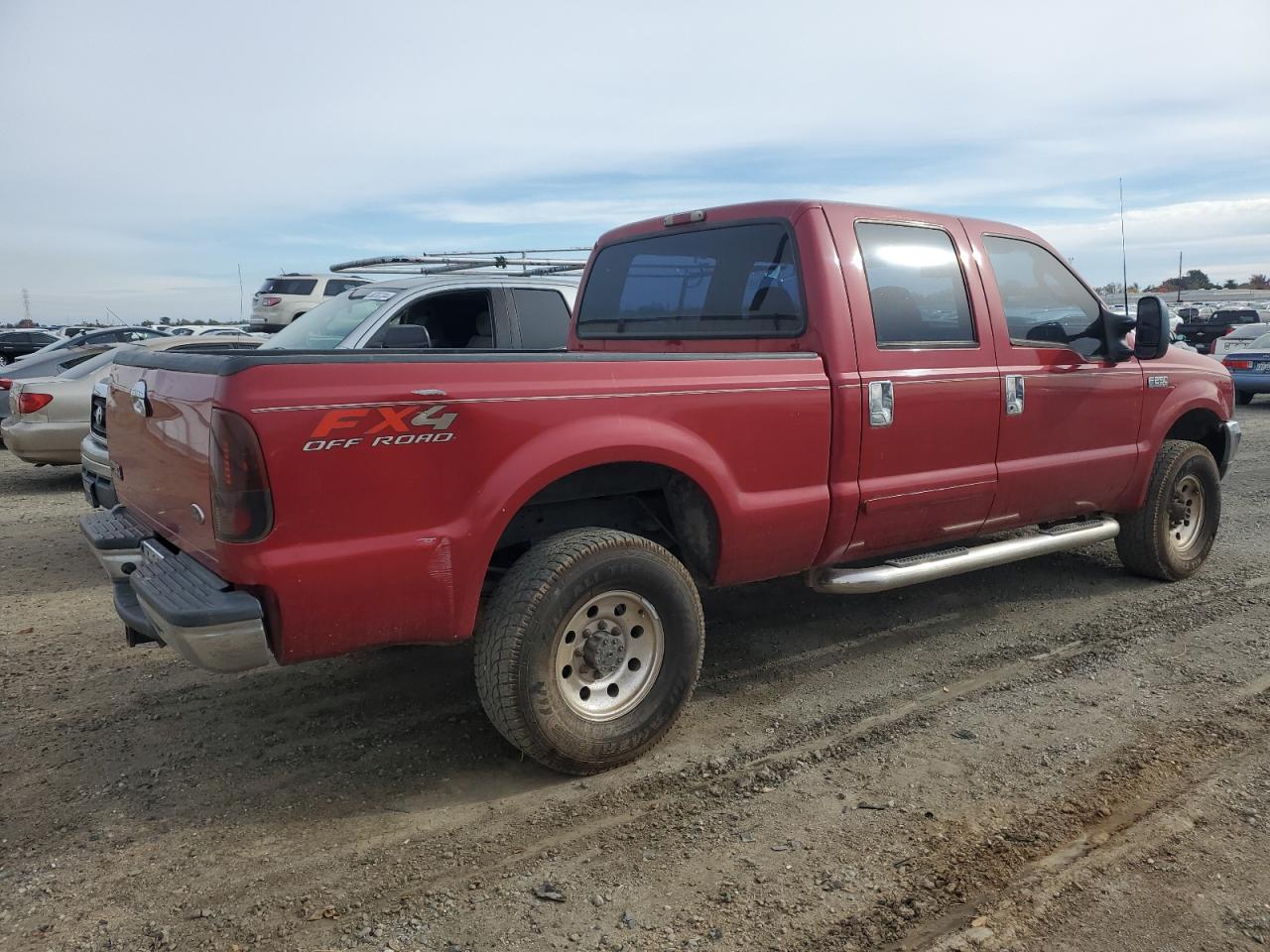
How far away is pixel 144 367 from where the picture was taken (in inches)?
139

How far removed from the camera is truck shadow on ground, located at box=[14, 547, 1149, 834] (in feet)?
11.1

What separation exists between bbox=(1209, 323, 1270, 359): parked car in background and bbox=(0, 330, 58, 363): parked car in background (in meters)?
28.2

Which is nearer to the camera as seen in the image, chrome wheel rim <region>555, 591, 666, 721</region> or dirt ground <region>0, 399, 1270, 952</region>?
dirt ground <region>0, 399, 1270, 952</region>

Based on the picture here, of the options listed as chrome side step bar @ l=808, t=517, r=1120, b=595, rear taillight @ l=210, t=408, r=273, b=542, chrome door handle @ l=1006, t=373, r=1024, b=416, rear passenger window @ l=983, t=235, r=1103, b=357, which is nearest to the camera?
rear taillight @ l=210, t=408, r=273, b=542

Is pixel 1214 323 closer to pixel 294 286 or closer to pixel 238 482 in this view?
pixel 294 286

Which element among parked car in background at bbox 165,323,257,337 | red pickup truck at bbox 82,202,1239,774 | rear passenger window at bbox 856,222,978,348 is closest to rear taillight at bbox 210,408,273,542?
red pickup truck at bbox 82,202,1239,774

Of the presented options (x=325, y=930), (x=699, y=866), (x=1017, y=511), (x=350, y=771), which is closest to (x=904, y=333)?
(x=1017, y=511)

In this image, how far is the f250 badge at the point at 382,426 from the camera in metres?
2.90

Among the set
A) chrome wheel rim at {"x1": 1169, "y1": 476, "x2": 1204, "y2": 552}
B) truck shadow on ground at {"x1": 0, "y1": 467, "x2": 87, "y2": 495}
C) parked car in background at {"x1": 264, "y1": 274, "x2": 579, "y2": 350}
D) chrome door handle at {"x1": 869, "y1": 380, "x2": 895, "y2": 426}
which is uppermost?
parked car in background at {"x1": 264, "y1": 274, "x2": 579, "y2": 350}

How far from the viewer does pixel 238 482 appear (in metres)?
2.84

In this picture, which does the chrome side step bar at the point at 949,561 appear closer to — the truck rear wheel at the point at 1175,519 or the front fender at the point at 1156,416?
the front fender at the point at 1156,416

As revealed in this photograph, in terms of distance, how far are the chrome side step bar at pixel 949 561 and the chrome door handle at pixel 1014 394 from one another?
65cm

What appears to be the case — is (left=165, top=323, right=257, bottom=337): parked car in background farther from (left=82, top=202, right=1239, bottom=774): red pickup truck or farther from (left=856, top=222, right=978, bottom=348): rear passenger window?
(left=856, top=222, right=978, bottom=348): rear passenger window

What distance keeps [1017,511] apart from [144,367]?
3.95 metres
